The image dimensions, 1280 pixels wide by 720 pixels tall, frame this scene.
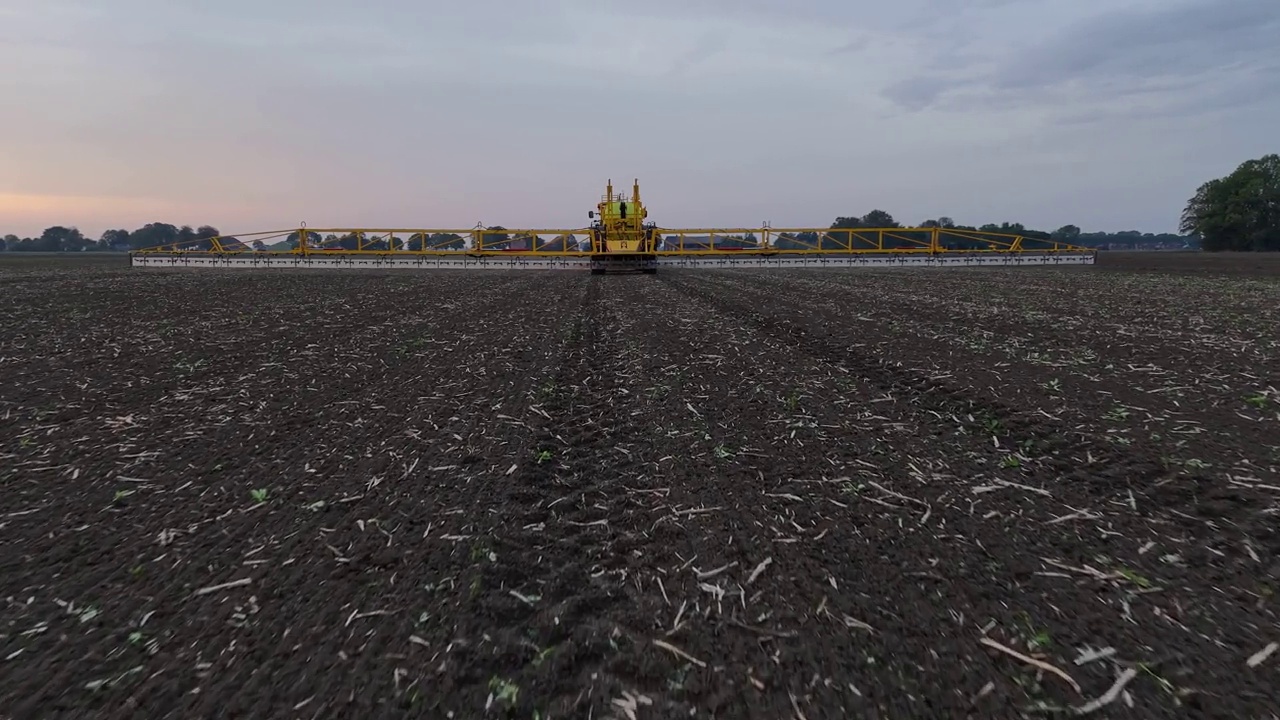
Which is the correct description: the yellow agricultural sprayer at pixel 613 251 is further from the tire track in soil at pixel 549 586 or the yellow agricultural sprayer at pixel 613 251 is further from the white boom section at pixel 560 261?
the tire track in soil at pixel 549 586

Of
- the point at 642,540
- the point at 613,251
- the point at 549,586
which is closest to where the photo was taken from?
the point at 549,586

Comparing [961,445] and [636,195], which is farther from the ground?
[636,195]

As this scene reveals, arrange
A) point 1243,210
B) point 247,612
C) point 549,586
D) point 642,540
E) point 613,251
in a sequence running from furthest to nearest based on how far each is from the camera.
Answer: point 1243,210 → point 613,251 → point 642,540 → point 549,586 → point 247,612

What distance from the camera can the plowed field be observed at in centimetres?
218

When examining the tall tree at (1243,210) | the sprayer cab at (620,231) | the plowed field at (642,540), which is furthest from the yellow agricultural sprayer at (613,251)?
the tall tree at (1243,210)

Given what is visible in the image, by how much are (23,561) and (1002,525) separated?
5.27 metres

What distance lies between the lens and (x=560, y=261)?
129 ft

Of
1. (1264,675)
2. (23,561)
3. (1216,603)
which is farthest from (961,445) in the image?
(23,561)

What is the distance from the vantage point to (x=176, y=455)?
4383 mm

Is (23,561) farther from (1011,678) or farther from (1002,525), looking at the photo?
(1002,525)

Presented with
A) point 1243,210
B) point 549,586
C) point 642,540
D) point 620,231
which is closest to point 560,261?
point 620,231

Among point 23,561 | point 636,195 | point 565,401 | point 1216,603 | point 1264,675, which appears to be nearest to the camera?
point 1264,675

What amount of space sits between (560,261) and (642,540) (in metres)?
37.2

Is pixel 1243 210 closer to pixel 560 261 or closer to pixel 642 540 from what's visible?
pixel 560 261
